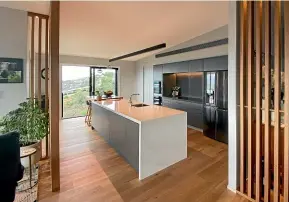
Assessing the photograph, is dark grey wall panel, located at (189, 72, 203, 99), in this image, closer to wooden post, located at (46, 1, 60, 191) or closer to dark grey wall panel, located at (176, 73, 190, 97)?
dark grey wall panel, located at (176, 73, 190, 97)

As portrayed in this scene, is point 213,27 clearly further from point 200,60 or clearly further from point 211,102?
point 211,102

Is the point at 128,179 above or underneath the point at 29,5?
underneath

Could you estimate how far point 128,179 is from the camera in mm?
2730

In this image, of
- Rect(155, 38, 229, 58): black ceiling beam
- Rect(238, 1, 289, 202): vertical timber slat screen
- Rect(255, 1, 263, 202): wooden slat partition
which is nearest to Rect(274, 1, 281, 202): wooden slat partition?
Rect(238, 1, 289, 202): vertical timber slat screen

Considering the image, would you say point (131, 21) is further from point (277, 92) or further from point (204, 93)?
point (277, 92)

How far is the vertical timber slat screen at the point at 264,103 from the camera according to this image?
1.92 m

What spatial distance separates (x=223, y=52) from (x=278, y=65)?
2985 mm

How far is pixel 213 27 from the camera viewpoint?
4.76 metres

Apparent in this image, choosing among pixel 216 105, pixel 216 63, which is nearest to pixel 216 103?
pixel 216 105

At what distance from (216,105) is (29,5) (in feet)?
14.2

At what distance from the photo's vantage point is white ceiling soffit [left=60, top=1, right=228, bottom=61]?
321 cm

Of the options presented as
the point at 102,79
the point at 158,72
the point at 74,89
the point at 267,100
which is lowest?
the point at 267,100

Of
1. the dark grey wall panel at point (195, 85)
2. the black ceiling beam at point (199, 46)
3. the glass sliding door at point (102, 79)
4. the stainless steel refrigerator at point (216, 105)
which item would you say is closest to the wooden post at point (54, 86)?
the stainless steel refrigerator at point (216, 105)

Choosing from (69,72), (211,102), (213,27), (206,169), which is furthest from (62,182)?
(69,72)
